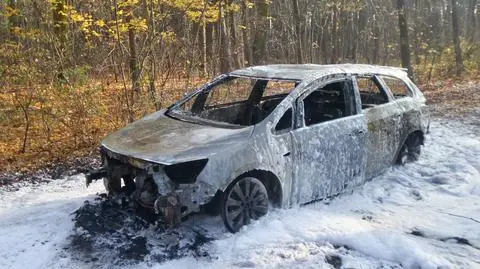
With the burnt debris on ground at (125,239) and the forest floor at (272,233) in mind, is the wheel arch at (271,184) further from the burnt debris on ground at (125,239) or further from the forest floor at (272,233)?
the burnt debris on ground at (125,239)

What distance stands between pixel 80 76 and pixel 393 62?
86.7 feet

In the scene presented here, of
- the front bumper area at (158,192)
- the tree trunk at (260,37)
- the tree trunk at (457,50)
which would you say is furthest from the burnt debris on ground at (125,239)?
the tree trunk at (457,50)

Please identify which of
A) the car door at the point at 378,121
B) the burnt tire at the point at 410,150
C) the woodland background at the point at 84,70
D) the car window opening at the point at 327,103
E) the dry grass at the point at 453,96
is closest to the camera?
the car window opening at the point at 327,103

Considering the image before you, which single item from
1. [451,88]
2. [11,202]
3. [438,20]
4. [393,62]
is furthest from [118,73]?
[438,20]

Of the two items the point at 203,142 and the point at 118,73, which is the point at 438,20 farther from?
the point at 203,142

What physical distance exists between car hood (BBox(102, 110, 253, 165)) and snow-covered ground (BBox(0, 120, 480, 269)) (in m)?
0.91

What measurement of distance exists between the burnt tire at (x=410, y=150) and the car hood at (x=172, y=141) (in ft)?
10.2

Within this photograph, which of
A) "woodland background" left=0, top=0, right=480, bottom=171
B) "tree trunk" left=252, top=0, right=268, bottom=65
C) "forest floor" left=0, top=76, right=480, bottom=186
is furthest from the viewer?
"tree trunk" left=252, top=0, right=268, bottom=65

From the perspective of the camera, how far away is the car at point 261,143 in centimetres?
453

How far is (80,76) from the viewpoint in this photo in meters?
8.90

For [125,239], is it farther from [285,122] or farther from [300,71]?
[300,71]

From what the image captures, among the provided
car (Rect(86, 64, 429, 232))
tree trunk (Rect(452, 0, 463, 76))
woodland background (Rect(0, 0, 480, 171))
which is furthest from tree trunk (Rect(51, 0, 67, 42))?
tree trunk (Rect(452, 0, 463, 76))

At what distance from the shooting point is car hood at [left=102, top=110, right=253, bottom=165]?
4.51 metres

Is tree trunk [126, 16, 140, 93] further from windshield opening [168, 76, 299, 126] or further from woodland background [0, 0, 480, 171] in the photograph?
windshield opening [168, 76, 299, 126]
